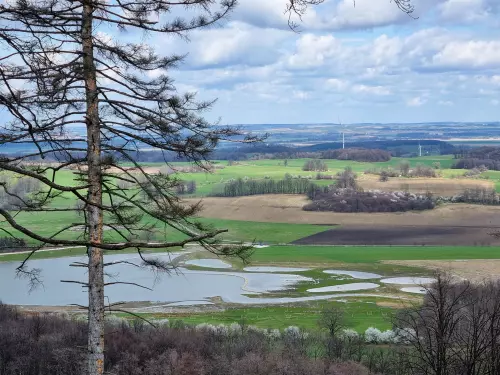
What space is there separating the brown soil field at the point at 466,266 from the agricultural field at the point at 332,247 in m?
0.08

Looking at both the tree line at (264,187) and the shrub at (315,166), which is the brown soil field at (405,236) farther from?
the shrub at (315,166)

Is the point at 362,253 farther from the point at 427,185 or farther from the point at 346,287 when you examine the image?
the point at 427,185

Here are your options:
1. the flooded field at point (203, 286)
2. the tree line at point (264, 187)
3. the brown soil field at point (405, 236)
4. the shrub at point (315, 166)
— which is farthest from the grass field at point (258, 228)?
the shrub at point (315, 166)

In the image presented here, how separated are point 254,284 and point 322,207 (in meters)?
38.2

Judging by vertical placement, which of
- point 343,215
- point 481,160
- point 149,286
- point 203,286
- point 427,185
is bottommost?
point 203,286

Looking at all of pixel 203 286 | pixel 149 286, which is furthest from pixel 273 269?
pixel 149 286

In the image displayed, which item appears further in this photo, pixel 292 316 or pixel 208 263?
pixel 208 263

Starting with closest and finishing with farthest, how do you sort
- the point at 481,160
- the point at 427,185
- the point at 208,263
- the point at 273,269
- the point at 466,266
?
the point at 466,266, the point at 273,269, the point at 208,263, the point at 427,185, the point at 481,160

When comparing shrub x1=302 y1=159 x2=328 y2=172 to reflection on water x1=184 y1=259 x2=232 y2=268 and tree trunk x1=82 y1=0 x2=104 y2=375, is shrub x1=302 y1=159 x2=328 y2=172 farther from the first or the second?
tree trunk x1=82 y1=0 x2=104 y2=375

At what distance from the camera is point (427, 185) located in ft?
303

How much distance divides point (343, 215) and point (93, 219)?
237 feet

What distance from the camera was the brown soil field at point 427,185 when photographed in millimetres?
87750

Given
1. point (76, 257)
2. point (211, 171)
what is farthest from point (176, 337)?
point (76, 257)

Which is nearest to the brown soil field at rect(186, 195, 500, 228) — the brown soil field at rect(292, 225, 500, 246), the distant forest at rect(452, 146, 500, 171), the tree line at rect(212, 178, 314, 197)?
the brown soil field at rect(292, 225, 500, 246)
